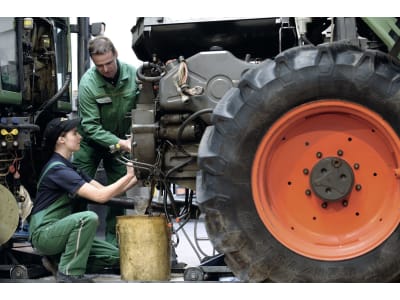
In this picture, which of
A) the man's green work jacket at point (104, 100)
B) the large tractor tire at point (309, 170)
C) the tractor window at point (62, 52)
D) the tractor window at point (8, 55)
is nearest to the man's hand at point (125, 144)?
the man's green work jacket at point (104, 100)

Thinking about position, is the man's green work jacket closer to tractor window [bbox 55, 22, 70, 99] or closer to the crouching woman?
the crouching woman

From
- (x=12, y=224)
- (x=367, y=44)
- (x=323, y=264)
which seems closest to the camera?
(x=323, y=264)

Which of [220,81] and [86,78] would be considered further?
[86,78]

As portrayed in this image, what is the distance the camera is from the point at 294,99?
3.27 metres

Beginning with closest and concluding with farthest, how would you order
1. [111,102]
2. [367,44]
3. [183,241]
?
[367,44], [111,102], [183,241]

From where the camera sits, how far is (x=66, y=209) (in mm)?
4777

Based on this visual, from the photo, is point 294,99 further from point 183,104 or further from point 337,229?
point 183,104

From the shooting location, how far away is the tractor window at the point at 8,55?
→ 5117 mm

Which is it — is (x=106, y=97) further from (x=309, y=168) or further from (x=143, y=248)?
(x=309, y=168)

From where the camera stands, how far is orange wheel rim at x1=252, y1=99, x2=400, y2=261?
3287mm

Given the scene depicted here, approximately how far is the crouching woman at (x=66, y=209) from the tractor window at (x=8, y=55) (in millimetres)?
590

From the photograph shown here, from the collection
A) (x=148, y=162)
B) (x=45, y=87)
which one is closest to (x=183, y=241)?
(x=45, y=87)

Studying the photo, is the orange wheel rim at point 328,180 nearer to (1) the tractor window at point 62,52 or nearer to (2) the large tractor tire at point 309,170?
(2) the large tractor tire at point 309,170

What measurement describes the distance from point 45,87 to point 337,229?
11.2 ft
